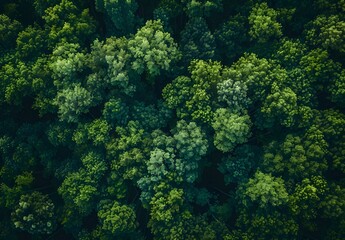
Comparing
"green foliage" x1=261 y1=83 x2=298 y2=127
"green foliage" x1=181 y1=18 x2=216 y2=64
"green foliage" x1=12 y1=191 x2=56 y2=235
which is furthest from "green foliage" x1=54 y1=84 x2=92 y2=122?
"green foliage" x1=261 y1=83 x2=298 y2=127

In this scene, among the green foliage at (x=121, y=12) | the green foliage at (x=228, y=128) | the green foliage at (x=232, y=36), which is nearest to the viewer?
the green foliage at (x=228, y=128)

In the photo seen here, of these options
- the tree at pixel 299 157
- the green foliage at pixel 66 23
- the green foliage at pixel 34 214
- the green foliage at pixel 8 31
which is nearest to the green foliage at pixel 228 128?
the tree at pixel 299 157

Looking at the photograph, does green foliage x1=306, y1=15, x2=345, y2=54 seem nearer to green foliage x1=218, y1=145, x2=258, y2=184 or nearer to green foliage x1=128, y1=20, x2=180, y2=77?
green foliage x1=218, y1=145, x2=258, y2=184

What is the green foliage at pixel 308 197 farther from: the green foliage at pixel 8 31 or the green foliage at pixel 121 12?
the green foliage at pixel 8 31

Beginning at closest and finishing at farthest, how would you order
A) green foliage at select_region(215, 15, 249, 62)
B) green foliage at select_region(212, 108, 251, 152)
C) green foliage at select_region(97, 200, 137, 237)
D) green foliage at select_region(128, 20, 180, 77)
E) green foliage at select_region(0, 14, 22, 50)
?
green foliage at select_region(212, 108, 251, 152)
green foliage at select_region(97, 200, 137, 237)
green foliage at select_region(128, 20, 180, 77)
green foliage at select_region(215, 15, 249, 62)
green foliage at select_region(0, 14, 22, 50)

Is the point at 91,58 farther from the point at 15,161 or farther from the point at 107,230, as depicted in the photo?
the point at 107,230
